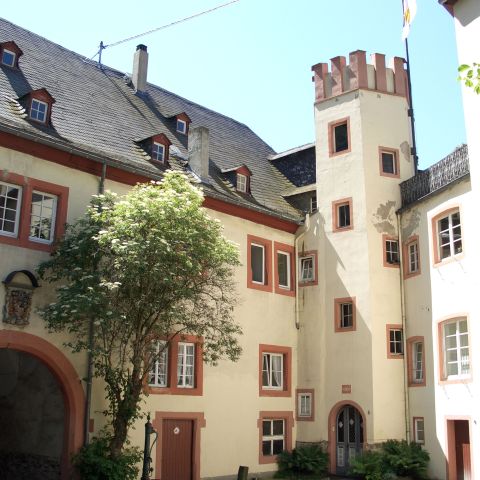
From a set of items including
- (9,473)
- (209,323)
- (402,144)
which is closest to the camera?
(209,323)

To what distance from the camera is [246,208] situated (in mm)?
21266

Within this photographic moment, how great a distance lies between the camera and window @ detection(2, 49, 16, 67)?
19547 mm

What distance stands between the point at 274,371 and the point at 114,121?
909 cm

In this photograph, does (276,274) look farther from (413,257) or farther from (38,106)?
(38,106)

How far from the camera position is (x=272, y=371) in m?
21.6

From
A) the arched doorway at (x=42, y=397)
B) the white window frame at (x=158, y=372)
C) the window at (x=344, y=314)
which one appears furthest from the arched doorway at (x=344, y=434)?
the arched doorway at (x=42, y=397)

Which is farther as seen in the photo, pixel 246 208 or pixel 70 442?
pixel 246 208

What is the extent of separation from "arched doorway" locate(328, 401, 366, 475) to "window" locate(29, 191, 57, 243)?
10.3 metres

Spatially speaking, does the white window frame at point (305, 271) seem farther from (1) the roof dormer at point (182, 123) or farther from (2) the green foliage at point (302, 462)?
(1) the roof dormer at point (182, 123)

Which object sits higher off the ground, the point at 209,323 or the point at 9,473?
the point at 209,323

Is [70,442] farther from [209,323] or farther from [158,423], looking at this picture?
[209,323]

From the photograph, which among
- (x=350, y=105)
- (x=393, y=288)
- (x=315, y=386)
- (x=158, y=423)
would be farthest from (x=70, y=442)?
(x=350, y=105)

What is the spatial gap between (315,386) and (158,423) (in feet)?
19.4

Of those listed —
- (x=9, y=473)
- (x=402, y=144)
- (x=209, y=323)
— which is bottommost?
(x=9, y=473)
